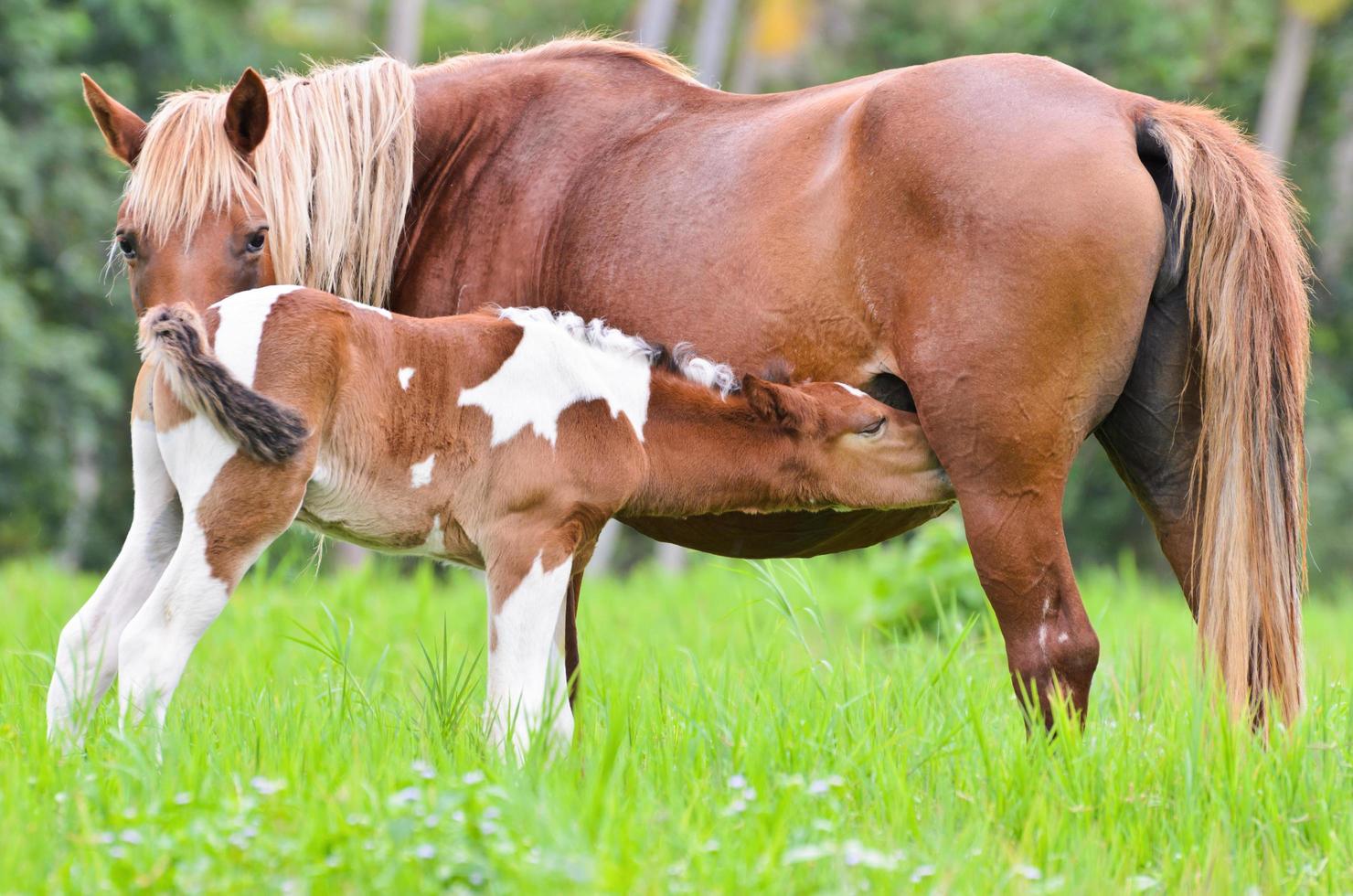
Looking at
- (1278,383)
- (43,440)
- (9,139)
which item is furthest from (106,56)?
(1278,383)

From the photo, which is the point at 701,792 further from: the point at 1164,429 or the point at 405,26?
the point at 405,26

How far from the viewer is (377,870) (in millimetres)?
2645

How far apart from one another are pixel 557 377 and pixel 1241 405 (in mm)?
1893

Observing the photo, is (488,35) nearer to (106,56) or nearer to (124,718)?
(106,56)

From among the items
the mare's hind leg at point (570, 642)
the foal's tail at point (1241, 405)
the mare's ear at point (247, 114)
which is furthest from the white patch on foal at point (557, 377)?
the foal's tail at point (1241, 405)

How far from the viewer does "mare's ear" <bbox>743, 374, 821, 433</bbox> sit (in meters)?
3.95

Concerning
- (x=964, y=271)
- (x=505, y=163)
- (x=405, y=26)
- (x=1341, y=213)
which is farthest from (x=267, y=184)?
(x=1341, y=213)

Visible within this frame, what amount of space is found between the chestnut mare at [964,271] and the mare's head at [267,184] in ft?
0.03

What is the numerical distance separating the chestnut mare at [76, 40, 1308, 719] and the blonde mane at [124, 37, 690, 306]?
0.04 ft

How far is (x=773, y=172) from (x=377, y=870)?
7.70 ft

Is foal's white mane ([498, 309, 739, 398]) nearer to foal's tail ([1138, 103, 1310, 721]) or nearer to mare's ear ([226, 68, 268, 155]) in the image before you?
mare's ear ([226, 68, 268, 155])

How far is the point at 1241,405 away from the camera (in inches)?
150

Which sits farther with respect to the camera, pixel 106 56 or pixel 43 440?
pixel 106 56

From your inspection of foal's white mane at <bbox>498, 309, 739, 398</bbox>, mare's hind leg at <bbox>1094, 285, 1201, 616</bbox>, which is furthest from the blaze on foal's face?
mare's hind leg at <bbox>1094, 285, 1201, 616</bbox>
